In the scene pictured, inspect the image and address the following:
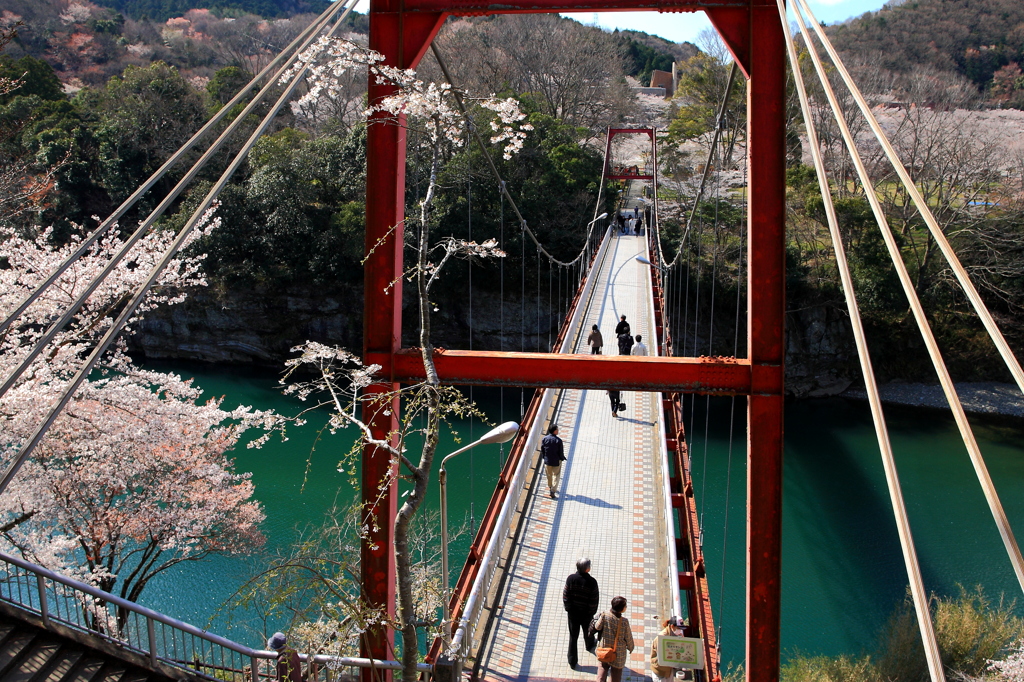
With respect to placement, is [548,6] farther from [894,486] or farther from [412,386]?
[894,486]

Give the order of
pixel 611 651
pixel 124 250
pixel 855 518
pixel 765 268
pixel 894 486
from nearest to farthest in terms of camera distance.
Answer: pixel 894 486
pixel 124 250
pixel 765 268
pixel 611 651
pixel 855 518

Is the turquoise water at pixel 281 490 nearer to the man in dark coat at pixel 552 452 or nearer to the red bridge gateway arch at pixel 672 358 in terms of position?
the man in dark coat at pixel 552 452

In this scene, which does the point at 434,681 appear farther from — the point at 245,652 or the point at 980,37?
the point at 980,37

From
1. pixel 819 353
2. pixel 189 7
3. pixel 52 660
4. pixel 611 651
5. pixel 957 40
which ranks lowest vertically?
pixel 819 353

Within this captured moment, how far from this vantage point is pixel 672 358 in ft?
11.4

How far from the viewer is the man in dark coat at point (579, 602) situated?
4262mm

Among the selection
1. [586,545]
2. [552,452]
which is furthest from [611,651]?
[552,452]

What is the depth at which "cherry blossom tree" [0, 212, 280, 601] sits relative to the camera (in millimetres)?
6587

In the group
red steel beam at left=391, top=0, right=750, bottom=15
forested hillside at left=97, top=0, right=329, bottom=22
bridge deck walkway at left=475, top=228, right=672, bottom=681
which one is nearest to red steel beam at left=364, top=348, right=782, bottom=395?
red steel beam at left=391, top=0, right=750, bottom=15

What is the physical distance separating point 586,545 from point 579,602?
4.35ft

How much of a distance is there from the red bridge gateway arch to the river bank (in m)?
17.1

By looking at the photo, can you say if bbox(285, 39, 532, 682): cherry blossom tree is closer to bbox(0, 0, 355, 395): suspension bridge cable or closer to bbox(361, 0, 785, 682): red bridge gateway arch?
bbox(361, 0, 785, 682): red bridge gateway arch

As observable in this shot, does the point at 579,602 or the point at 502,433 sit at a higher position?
the point at 502,433

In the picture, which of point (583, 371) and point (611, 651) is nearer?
point (583, 371)
